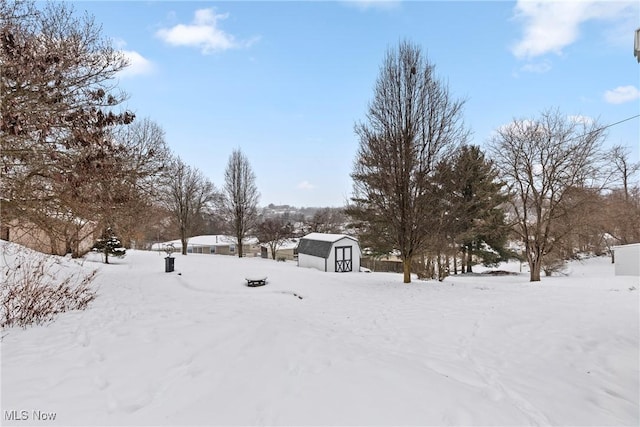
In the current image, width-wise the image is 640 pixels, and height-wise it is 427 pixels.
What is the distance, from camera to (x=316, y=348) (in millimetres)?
4086

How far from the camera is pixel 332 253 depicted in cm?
2266

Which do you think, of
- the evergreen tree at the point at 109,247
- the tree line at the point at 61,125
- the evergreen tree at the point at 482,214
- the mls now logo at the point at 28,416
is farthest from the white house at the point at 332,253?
the mls now logo at the point at 28,416

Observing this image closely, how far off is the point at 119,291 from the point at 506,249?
77.6 feet

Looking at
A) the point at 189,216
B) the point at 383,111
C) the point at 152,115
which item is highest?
the point at 152,115

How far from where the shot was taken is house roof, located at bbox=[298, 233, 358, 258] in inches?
897

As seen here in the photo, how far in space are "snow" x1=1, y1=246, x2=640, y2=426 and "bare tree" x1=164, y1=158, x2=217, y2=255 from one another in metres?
22.1

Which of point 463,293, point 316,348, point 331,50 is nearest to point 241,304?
point 316,348

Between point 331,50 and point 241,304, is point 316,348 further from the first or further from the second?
point 331,50

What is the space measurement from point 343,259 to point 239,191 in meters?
11.7

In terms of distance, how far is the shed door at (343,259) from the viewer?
23.0 metres

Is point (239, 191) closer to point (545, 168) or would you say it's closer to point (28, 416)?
point (545, 168)

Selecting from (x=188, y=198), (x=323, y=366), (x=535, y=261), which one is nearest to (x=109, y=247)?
(x=188, y=198)

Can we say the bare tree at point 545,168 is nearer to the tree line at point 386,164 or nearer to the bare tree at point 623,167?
the tree line at point 386,164

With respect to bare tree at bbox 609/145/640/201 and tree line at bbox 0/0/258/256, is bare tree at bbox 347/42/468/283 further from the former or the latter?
bare tree at bbox 609/145/640/201
